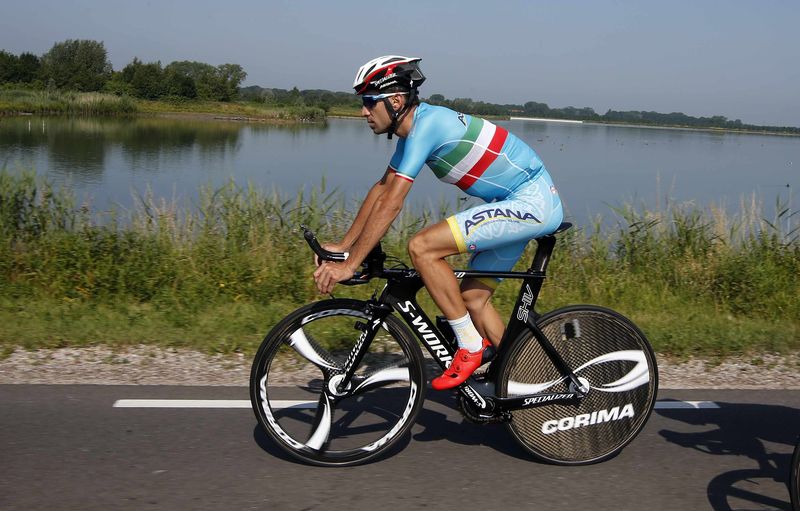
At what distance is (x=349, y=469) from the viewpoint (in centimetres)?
381

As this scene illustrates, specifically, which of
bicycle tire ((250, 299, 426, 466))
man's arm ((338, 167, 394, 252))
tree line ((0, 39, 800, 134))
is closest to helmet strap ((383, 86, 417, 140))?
man's arm ((338, 167, 394, 252))

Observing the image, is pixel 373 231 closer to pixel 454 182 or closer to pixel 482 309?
pixel 454 182

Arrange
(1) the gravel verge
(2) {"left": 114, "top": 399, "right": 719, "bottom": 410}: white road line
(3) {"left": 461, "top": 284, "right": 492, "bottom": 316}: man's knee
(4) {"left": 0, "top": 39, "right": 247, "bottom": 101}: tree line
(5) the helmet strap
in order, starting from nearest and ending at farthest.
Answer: (5) the helmet strap < (3) {"left": 461, "top": 284, "right": 492, "bottom": 316}: man's knee < (2) {"left": 114, "top": 399, "right": 719, "bottom": 410}: white road line < (1) the gravel verge < (4) {"left": 0, "top": 39, "right": 247, "bottom": 101}: tree line

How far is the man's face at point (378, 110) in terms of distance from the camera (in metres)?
3.61

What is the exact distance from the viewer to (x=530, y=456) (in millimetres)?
3977

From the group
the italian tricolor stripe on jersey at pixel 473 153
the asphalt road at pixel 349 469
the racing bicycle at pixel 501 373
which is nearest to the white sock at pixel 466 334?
the racing bicycle at pixel 501 373

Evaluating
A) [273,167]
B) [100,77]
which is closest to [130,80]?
[100,77]

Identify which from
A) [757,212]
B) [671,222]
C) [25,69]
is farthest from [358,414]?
[25,69]

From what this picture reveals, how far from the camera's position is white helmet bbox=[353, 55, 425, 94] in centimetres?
353

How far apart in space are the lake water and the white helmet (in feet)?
20.7

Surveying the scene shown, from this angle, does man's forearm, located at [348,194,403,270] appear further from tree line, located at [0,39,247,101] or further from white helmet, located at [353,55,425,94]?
tree line, located at [0,39,247,101]

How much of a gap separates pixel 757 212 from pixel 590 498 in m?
7.39

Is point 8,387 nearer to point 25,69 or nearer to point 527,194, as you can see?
point 527,194

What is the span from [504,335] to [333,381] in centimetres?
92
